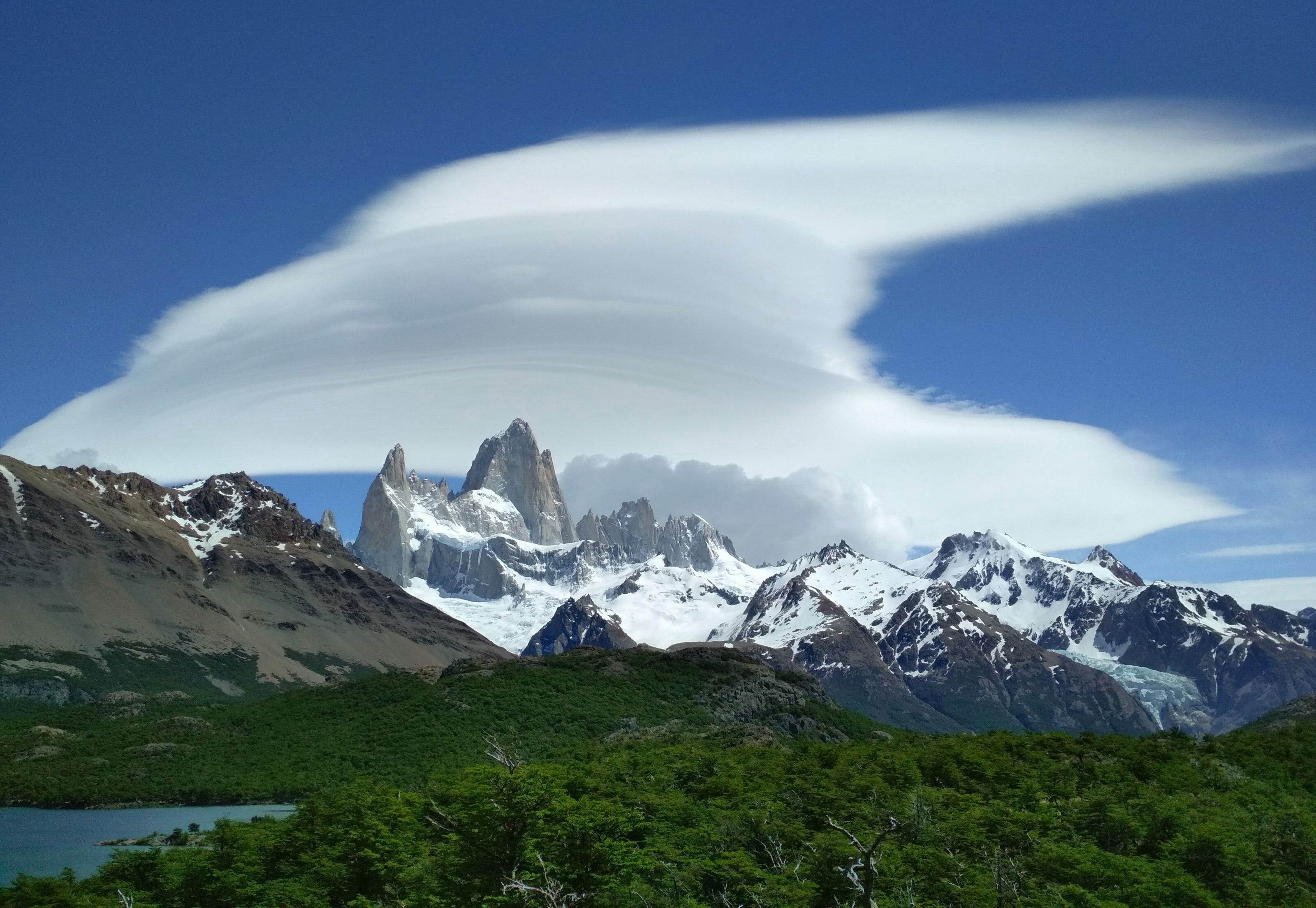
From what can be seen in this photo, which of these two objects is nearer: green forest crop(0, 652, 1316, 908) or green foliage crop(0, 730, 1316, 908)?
green forest crop(0, 652, 1316, 908)

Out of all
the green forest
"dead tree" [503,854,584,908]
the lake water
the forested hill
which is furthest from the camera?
the lake water

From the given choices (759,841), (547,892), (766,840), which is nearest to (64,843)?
(759,841)

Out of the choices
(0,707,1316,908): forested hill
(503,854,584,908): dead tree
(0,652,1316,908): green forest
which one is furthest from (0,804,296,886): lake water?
(503,854,584,908): dead tree

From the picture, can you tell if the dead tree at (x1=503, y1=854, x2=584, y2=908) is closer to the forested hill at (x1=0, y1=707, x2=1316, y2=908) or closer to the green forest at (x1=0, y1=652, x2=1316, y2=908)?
the green forest at (x1=0, y1=652, x2=1316, y2=908)

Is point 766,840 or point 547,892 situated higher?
point 547,892

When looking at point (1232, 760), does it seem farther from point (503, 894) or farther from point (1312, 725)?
point (503, 894)

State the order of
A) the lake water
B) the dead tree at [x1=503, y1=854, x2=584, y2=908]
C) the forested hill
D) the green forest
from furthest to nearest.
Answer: the lake water < the forested hill < the green forest < the dead tree at [x1=503, y1=854, x2=584, y2=908]

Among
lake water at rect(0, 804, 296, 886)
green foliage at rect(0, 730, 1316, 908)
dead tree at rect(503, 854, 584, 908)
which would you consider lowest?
lake water at rect(0, 804, 296, 886)

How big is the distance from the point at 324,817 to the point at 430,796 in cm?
1129

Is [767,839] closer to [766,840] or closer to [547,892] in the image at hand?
[766,840]

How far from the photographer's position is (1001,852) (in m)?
92.2

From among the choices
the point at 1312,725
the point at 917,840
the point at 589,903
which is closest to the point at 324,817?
the point at 589,903

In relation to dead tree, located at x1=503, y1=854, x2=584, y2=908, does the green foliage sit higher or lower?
lower

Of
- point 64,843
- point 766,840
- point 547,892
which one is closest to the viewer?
point 547,892
